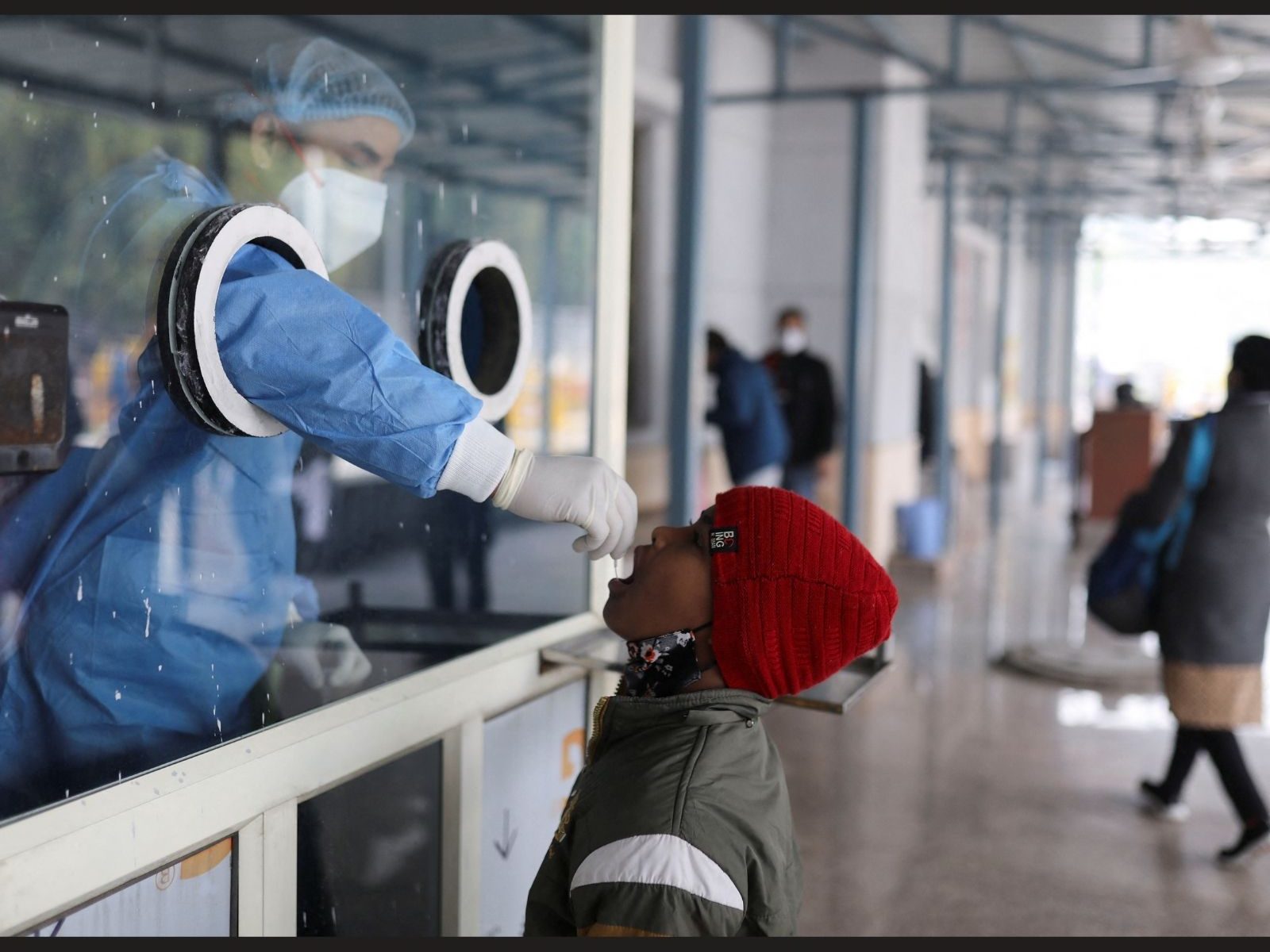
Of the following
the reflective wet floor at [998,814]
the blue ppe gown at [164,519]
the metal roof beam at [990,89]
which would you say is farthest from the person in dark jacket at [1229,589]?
the blue ppe gown at [164,519]

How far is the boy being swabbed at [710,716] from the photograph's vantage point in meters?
1.31

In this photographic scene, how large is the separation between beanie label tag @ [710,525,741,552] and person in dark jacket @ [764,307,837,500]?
585cm

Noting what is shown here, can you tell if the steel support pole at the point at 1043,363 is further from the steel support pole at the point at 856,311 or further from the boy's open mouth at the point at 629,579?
the boy's open mouth at the point at 629,579

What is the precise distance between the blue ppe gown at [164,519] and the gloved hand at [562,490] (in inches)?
4.1

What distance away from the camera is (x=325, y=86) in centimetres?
163

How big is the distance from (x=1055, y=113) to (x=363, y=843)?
31.6 ft

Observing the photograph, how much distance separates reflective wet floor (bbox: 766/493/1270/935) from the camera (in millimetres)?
3312

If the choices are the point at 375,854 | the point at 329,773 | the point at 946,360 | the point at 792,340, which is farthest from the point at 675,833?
the point at 946,360

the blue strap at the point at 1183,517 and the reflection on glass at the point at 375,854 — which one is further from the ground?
the blue strap at the point at 1183,517

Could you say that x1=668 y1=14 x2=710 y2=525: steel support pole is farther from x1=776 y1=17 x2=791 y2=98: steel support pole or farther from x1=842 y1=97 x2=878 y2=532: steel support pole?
x1=842 y1=97 x2=878 y2=532: steel support pole

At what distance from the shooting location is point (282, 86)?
5.09 ft

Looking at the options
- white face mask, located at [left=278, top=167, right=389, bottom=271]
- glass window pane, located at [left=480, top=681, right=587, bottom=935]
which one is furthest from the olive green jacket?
white face mask, located at [left=278, top=167, right=389, bottom=271]

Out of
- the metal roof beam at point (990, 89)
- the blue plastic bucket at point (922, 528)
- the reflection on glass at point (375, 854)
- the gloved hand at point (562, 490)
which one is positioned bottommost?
the blue plastic bucket at point (922, 528)

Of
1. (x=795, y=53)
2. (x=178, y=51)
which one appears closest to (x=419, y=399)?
(x=178, y=51)
